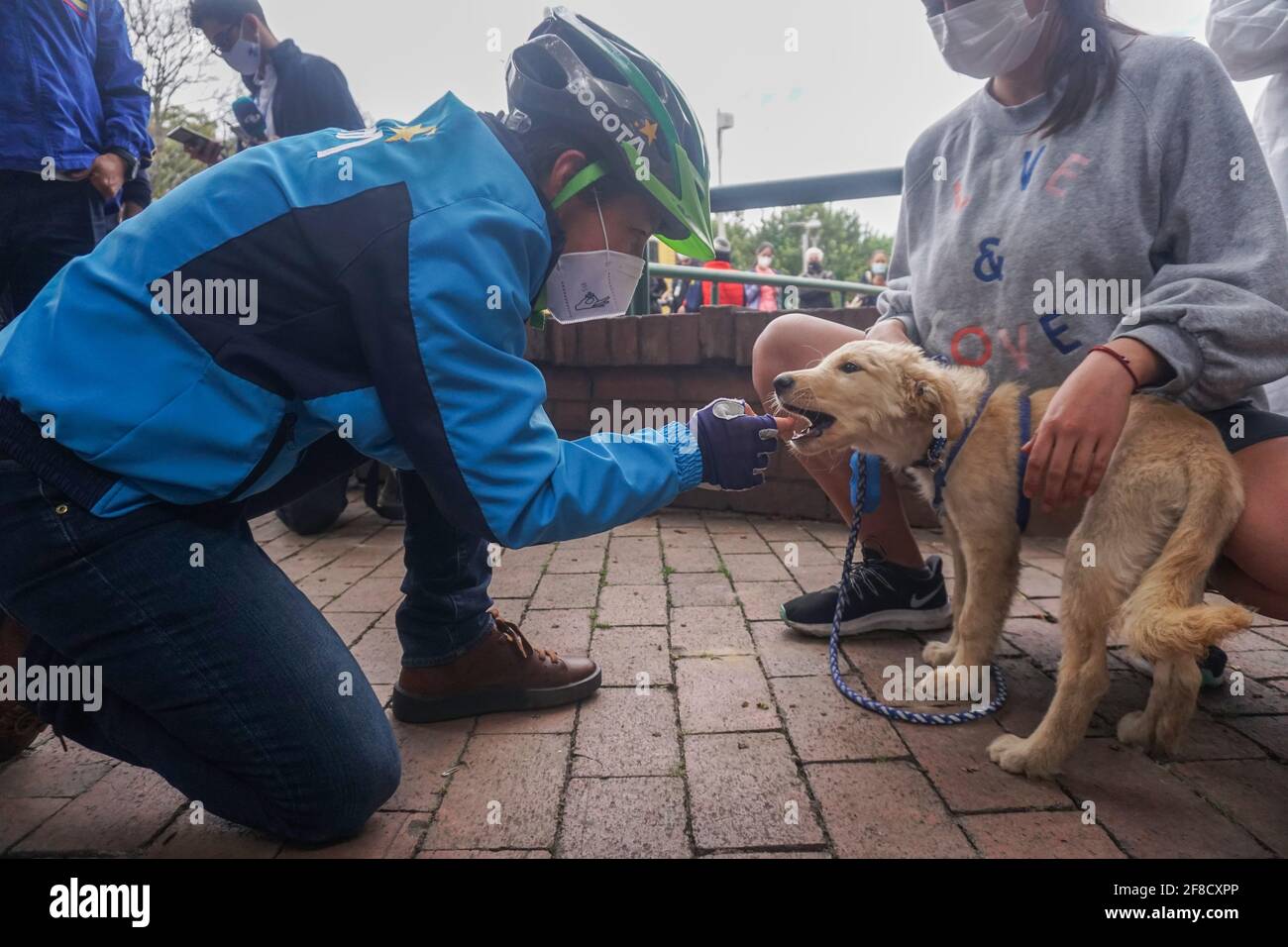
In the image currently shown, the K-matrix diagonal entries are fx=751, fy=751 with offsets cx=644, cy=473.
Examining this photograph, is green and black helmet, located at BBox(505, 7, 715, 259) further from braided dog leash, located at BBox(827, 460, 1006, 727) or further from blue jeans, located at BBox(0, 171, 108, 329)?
blue jeans, located at BBox(0, 171, 108, 329)

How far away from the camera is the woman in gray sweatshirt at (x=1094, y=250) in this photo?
6.40 feet

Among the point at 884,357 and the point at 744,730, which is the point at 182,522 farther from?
the point at 884,357

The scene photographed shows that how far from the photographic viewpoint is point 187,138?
213 inches

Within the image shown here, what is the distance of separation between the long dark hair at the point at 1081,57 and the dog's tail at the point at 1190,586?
119 cm

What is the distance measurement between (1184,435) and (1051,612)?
1436 mm

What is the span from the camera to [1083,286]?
2.29m

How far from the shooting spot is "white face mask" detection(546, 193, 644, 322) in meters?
1.95

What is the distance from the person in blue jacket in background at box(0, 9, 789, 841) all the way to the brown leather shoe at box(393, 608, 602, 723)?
0.47 m

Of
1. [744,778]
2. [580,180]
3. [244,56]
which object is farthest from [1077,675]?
[244,56]

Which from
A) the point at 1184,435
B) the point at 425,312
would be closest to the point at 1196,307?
the point at 1184,435

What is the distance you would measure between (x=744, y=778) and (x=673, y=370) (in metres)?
3.40

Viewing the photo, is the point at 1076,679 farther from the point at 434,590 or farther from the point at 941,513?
the point at 434,590
